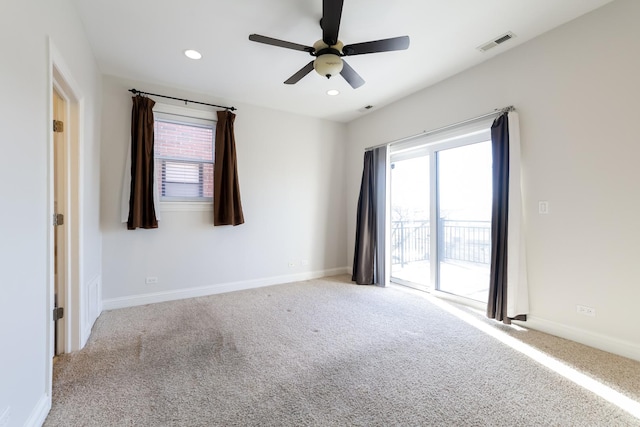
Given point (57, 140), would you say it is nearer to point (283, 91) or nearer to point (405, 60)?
point (283, 91)

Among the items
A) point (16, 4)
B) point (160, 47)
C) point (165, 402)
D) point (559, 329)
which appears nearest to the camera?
point (16, 4)

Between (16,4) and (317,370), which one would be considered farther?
(317,370)

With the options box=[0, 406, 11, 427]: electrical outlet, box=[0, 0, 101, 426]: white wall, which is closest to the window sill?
box=[0, 0, 101, 426]: white wall

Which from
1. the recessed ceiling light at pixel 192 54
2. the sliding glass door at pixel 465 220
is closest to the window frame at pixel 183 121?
the recessed ceiling light at pixel 192 54

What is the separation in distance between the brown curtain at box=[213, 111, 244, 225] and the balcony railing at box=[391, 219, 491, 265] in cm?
248

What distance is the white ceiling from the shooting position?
2281 millimetres

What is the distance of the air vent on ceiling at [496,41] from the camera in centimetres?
265

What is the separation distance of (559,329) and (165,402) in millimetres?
3252

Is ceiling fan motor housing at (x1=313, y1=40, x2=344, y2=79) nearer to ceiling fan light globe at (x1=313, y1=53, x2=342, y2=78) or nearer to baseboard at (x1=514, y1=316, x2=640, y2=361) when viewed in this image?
ceiling fan light globe at (x1=313, y1=53, x2=342, y2=78)

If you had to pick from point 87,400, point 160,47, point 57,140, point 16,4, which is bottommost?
point 87,400

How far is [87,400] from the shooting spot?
172 centimetres

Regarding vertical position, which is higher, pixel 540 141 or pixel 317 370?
pixel 540 141

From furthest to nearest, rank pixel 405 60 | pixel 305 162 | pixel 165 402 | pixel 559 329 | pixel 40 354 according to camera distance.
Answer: pixel 305 162 < pixel 405 60 < pixel 559 329 < pixel 165 402 < pixel 40 354

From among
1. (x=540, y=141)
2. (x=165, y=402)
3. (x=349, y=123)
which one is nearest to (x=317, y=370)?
(x=165, y=402)
